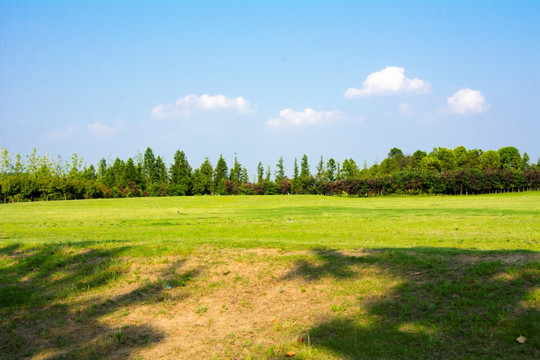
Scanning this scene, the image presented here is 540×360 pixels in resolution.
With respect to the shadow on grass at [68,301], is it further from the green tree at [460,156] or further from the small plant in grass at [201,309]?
the green tree at [460,156]

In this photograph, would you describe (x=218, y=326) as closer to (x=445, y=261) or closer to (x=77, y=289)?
(x=77, y=289)

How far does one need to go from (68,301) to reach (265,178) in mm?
119083

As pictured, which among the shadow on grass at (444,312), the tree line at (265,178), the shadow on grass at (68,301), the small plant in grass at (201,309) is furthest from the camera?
the tree line at (265,178)

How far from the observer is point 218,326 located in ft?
24.8

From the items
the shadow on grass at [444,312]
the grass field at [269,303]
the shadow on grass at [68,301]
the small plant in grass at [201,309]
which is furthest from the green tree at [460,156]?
the small plant in grass at [201,309]

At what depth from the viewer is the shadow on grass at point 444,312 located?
19.1 ft

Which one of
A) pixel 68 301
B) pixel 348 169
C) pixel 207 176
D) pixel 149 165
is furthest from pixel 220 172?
pixel 68 301

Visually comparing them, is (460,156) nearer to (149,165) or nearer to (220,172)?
(220,172)

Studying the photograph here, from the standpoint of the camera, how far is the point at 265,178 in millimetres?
127938

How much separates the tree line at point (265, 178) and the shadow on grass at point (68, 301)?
78933mm

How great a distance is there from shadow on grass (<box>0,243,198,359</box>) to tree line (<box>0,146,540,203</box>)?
78933mm

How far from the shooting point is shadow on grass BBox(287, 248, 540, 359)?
582 centimetres

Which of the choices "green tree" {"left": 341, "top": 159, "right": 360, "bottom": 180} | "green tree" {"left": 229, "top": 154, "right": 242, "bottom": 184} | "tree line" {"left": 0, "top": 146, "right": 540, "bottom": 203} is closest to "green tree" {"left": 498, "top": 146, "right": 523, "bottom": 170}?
"tree line" {"left": 0, "top": 146, "right": 540, "bottom": 203}

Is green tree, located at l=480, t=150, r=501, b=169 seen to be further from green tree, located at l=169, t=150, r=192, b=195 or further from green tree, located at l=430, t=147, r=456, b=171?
green tree, located at l=169, t=150, r=192, b=195
